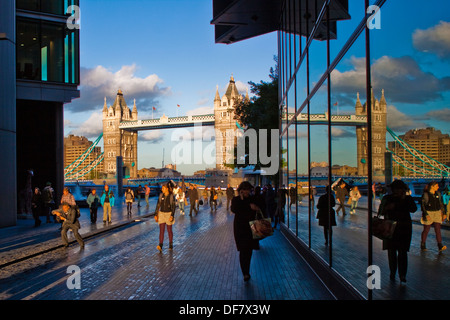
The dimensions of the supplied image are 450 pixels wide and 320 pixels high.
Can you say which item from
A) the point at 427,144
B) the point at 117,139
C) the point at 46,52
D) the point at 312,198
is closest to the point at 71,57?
the point at 46,52

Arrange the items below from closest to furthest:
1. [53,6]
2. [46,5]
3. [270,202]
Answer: [270,202] → [46,5] → [53,6]

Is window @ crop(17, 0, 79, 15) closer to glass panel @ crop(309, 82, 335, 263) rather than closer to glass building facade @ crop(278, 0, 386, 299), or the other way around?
glass building facade @ crop(278, 0, 386, 299)

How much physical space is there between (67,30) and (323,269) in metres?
20.5

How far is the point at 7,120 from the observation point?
1755cm

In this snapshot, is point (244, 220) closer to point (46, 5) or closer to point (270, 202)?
point (270, 202)

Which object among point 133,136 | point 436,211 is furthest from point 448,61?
point 133,136

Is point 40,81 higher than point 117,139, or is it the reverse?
point 117,139

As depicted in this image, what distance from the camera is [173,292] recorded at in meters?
6.32

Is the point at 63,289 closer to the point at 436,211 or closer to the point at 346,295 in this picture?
the point at 346,295

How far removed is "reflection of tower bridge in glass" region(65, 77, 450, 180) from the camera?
4.38 metres

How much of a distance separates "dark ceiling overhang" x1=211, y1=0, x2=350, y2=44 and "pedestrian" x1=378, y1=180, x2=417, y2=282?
398 cm

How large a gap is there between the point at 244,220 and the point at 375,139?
3438mm
